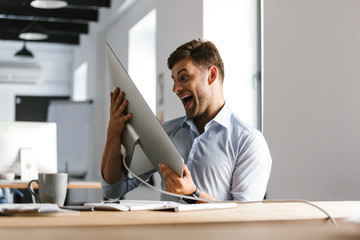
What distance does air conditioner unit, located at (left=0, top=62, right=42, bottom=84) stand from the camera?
11.1 m

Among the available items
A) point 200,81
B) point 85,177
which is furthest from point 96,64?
point 200,81

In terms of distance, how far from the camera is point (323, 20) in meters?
3.28

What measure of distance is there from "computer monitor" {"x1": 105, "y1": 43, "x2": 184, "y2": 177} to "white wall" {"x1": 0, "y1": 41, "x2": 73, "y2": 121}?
9.88m

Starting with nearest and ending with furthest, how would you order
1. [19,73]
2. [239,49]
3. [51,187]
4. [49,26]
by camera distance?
[51,187], [239,49], [49,26], [19,73]

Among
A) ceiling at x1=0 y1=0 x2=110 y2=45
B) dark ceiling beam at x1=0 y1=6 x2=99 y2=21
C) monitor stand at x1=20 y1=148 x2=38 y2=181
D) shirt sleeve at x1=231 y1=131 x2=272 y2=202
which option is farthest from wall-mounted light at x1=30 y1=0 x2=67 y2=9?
shirt sleeve at x1=231 y1=131 x2=272 y2=202

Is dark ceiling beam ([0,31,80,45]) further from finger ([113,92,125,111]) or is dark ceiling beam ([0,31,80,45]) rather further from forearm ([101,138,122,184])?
finger ([113,92,125,111])

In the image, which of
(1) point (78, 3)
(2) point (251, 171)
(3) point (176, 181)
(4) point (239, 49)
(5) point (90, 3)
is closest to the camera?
(3) point (176, 181)

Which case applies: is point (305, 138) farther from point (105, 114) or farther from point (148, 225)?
point (105, 114)

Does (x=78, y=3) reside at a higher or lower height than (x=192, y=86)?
higher

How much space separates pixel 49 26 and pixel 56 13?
1.08m

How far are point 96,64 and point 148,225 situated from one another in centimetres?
800

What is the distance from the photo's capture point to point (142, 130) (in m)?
1.66

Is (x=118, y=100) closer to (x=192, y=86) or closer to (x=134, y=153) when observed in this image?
(x=134, y=153)

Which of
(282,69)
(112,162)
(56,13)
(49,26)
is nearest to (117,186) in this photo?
(112,162)
